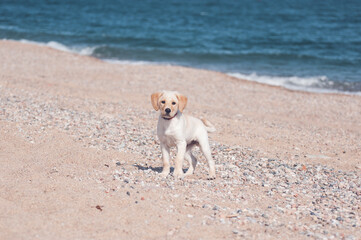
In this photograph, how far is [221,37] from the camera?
35.0 metres

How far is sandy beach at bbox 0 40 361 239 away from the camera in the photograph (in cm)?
574

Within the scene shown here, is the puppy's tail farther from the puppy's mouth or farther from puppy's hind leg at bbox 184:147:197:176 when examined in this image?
the puppy's mouth

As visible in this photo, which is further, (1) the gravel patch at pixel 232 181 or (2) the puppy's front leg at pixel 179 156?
(2) the puppy's front leg at pixel 179 156

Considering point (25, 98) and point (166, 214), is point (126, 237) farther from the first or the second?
point (25, 98)

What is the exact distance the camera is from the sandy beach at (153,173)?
5742mm

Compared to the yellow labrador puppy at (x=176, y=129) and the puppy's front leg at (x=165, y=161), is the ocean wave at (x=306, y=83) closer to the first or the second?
the yellow labrador puppy at (x=176, y=129)

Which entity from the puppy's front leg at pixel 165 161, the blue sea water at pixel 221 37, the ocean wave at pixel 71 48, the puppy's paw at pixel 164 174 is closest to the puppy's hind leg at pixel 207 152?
the puppy's front leg at pixel 165 161

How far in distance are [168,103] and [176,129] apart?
430mm

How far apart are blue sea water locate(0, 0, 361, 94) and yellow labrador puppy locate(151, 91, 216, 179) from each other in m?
14.7

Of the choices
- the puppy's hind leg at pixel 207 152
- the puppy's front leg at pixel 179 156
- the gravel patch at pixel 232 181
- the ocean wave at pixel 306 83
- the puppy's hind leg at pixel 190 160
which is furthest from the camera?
the ocean wave at pixel 306 83

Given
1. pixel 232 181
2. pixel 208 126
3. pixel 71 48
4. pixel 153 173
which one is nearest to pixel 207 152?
pixel 232 181

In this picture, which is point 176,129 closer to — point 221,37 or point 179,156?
point 179,156

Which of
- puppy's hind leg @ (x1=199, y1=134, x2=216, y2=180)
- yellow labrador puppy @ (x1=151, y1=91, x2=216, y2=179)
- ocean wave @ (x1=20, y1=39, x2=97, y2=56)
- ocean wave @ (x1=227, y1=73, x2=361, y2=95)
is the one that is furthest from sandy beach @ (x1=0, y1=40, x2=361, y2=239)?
ocean wave @ (x1=20, y1=39, x2=97, y2=56)

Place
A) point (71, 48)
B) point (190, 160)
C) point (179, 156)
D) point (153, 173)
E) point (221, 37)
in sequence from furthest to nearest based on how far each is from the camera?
point (221, 37), point (71, 48), point (190, 160), point (153, 173), point (179, 156)
